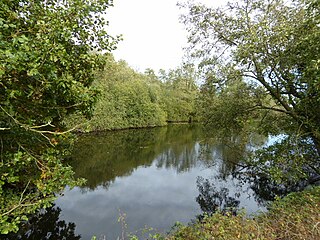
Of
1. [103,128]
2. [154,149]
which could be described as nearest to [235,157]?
[154,149]

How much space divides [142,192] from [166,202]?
182 cm

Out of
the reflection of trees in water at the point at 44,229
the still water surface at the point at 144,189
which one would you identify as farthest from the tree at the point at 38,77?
the still water surface at the point at 144,189

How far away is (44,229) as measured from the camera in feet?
26.0

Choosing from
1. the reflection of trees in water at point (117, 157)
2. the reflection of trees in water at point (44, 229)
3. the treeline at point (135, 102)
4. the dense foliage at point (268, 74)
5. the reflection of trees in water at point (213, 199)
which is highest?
the treeline at point (135, 102)

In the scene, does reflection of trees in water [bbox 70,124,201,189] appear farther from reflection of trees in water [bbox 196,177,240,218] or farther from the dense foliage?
the dense foliage

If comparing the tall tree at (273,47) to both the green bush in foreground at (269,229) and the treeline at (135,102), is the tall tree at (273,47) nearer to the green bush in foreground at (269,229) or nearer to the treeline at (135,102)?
the green bush in foreground at (269,229)

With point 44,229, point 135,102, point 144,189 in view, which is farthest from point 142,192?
point 135,102

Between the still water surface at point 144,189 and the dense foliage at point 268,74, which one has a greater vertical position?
the dense foliage at point 268,74

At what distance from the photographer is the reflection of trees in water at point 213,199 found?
33.4 ft

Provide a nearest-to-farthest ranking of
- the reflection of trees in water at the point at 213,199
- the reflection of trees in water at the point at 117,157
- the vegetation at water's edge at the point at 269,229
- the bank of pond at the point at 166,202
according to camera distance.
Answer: the vegetation at water's edge at the point at 269,229, the bank of pond at the point at 166,202, the reflection of trees in water at the point at 213,199, the reflection of trees in water at the point at 117,157

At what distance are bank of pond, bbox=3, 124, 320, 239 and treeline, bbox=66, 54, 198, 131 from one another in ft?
29.1

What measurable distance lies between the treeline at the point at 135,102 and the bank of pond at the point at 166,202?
886 centimetres

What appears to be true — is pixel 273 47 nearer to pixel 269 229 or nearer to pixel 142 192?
pixel 269 229

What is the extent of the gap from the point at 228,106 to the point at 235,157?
903 centimetres
